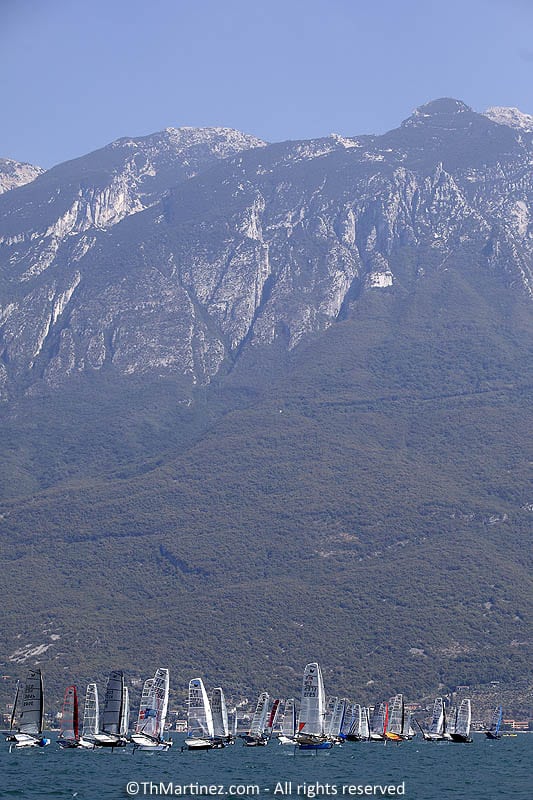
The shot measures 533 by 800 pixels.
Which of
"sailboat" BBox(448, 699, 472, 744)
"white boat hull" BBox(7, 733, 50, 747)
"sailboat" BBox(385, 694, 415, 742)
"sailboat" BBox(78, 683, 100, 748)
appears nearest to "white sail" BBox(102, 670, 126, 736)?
"white boat hull" BBox(7, 733, 50, 747)

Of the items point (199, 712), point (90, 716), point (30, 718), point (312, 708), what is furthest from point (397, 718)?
point (30, 718)

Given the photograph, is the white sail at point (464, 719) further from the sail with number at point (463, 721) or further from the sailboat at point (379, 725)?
the sailboat at point (379, 725)

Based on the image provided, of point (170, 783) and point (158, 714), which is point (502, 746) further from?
point (170, 783)

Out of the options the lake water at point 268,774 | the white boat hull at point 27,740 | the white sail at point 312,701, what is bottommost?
the lake water at point 268,774

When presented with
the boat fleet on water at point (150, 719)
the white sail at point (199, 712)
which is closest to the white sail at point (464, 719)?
the boat fleet on water at point (150, 719)

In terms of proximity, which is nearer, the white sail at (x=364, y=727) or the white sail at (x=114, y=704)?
the white sail at (x=114, y=704)

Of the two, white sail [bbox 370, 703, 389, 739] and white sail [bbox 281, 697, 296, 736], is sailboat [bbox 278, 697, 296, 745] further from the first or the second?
white sail [bbox 370, 703, 389, 739]

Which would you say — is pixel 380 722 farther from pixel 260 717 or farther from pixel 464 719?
pixel 260 717
